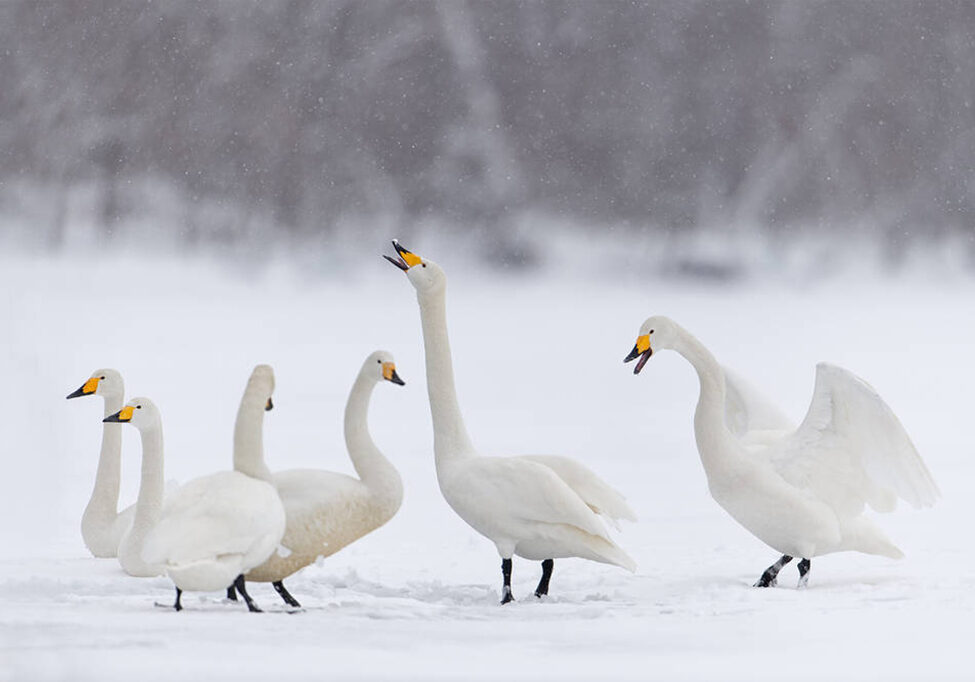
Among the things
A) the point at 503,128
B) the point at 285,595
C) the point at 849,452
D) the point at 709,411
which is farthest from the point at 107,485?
the point at 503,128

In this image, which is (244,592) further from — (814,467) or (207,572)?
(814,467)

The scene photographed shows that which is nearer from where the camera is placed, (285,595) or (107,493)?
(285,595)

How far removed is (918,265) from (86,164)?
32.1 ft

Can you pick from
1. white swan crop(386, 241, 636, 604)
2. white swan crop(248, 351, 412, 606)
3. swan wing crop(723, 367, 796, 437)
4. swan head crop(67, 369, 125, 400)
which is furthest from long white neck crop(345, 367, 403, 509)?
swan wing crop(723, 367, 796, 437)

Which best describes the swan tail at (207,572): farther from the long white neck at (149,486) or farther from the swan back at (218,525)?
the long white neck at (149,486)

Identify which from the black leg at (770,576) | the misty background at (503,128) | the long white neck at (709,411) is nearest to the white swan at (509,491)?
the long white neck at (709,411)

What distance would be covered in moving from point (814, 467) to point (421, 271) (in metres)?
1.15

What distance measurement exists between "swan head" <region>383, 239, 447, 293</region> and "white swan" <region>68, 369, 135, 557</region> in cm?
100

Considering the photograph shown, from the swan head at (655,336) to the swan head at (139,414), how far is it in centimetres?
117

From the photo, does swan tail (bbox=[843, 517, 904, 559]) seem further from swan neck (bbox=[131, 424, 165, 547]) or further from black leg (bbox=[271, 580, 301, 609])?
swan neck (bbox=[131, 424, 165, 547])

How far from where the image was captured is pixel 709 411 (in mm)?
4043

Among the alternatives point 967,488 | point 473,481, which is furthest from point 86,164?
point 473,481

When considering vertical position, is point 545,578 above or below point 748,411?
below

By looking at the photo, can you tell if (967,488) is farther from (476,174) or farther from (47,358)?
(476,174)
